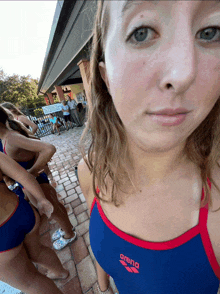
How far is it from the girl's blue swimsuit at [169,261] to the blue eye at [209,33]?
67 cm

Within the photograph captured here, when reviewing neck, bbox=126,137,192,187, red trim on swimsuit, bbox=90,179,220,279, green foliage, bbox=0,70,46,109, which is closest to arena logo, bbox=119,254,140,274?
red trim on swimsuit, bbox=90,179,220,279

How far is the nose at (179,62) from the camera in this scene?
15.1 inches

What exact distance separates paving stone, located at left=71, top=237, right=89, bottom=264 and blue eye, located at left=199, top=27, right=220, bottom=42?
2689 mm

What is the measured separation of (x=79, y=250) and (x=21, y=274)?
43.6 inches

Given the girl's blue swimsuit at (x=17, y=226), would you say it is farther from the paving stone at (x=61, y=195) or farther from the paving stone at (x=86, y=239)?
the paving stone at (x=61, y=195)

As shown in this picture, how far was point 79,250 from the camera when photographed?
218 cm

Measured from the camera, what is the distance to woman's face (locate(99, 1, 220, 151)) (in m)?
0.38

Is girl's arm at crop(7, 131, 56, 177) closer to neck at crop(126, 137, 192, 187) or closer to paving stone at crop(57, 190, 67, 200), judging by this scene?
neck at crop(126, 137, 192, 187)

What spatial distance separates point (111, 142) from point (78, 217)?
2520 mm

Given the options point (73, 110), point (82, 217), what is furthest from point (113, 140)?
point (73, 110)

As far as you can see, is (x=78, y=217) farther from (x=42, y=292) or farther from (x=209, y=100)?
(x=209, y=100)

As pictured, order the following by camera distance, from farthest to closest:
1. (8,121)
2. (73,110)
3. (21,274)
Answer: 1. (73,110)
2. (8,121)
3. (21,274)

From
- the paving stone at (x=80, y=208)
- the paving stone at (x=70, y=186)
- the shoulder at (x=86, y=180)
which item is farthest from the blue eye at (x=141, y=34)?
the paving stone at (x=70, y=186)

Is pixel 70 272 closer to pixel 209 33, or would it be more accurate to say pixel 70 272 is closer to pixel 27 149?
pixel 27 149
